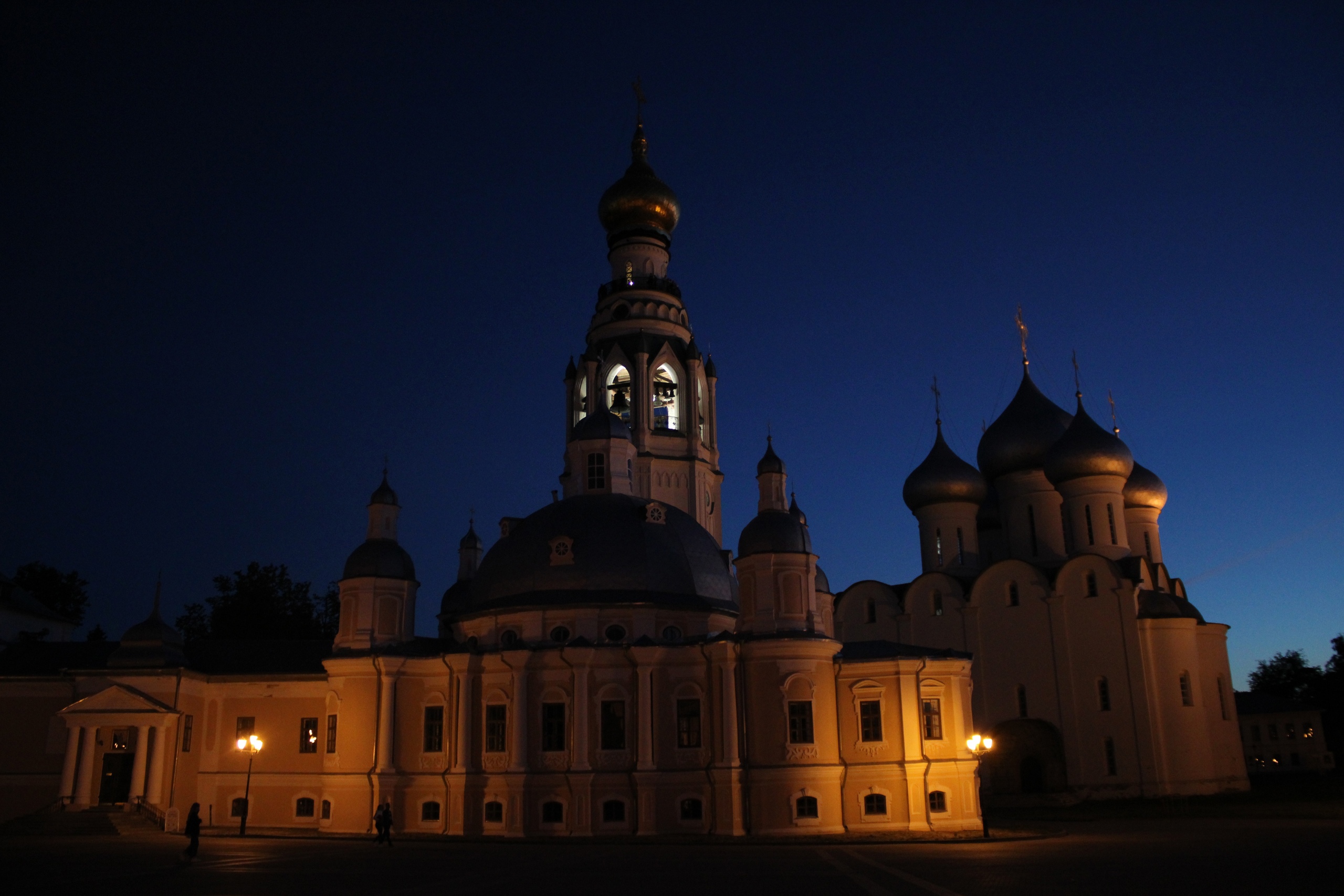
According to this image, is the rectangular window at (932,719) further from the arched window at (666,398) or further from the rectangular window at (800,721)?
the arched window at (666,398)

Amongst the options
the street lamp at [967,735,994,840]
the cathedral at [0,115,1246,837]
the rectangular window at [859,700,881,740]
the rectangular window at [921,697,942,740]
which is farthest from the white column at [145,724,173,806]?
the street lamp at [967,735,994,840]

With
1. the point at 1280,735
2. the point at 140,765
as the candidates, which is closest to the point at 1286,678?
the point at 1280,735

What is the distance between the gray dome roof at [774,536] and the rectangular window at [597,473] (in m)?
8.06

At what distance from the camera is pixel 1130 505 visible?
173 ft

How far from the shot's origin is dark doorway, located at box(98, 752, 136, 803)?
1547 inches

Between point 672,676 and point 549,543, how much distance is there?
21.7 ft

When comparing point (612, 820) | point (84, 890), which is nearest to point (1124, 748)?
point (612, 820)

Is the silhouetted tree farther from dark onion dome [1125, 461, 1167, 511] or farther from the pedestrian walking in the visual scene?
the pedestrian walking

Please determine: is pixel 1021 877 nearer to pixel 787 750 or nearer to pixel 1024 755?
pixel 787 750

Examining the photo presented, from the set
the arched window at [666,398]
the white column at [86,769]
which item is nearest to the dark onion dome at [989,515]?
the arched window at [666,398]

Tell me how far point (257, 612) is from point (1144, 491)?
4726cm

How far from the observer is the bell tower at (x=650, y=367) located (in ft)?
169

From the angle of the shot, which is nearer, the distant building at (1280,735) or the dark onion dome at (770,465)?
the dark onion dome at (770,465)

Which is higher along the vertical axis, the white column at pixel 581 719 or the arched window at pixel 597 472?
the arched window at pixel 597 472
